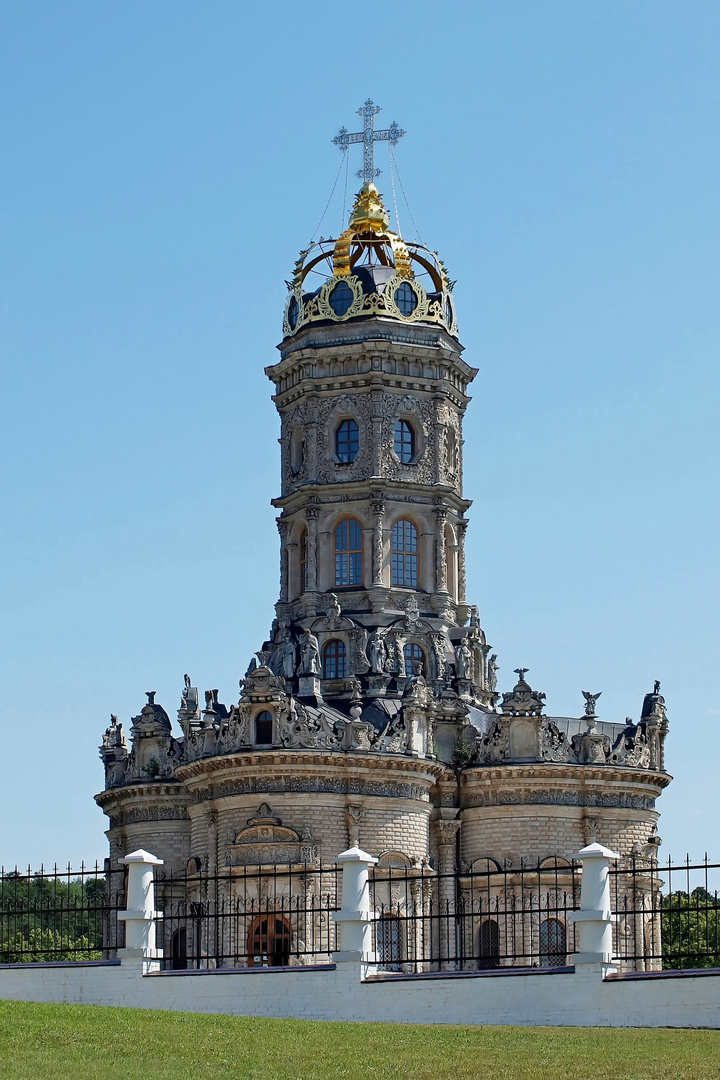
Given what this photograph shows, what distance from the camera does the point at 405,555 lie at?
66062 millimetres

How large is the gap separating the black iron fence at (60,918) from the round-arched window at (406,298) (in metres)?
22.4

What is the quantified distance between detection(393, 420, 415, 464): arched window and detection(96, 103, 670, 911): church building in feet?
0.27

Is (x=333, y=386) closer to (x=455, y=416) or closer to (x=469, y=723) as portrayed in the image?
(x=455, y=416)

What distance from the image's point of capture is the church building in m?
58.0

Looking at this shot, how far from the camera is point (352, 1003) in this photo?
34219mm

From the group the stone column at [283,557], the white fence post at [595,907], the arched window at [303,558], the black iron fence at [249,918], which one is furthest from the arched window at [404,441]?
the white fence post at [595,907]

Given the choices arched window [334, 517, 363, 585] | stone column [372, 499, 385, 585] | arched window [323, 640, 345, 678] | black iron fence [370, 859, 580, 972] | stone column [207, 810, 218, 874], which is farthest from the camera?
arched window [334, 517, 363, 585]

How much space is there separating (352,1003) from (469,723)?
29.0 metres

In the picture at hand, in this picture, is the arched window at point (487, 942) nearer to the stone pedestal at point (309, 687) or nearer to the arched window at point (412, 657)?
the stone pedestal at point (309, 687)

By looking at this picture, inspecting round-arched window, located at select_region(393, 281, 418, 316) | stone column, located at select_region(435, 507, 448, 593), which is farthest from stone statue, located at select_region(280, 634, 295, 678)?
round-arched window, located at select_region(393, 281, 418, 316)

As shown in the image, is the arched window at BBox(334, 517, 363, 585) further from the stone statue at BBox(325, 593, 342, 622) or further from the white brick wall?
the white brick wall

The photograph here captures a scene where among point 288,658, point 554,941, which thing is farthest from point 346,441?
point 554,941

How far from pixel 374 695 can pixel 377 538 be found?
6008 millimetres

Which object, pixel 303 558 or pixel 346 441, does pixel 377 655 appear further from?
pixel 346 441
